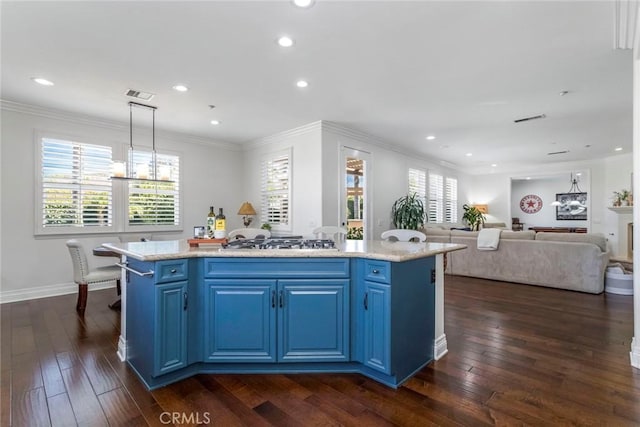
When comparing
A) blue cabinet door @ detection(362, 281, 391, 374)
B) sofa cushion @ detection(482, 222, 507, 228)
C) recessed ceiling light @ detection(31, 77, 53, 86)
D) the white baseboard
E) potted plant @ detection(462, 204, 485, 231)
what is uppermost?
recessed ceiling light @ detection(31, 77, 53, 86)

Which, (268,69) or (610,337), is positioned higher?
(268,69)

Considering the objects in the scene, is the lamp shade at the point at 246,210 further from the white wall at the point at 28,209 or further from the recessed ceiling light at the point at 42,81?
the recessed ceiling light at the point at 42,81

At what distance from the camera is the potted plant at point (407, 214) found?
6.51 metres

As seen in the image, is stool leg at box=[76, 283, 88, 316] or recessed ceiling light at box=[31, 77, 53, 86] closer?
recessed ceiling light at box=[31, 77, 53, 86]

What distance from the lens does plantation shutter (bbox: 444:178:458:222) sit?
28.6 feet

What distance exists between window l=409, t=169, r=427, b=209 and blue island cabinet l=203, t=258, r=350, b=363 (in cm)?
549

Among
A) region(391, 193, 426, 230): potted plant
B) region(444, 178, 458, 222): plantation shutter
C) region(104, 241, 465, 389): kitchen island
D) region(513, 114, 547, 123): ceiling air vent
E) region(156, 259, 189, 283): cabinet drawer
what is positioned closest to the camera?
region(156, 259, 189, 283): cabinet drawer

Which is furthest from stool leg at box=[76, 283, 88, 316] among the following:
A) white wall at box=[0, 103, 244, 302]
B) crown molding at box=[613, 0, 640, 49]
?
crown molding at box=[613, 0, 640, 49]

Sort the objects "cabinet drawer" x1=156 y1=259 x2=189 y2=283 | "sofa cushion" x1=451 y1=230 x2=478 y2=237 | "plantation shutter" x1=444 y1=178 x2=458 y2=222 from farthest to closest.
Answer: "plantation shutter" x1=444 y1=178 x2=458 y2=222
"sofa cushion" x1=451 y1=230 x2=478 y2=237
"cabinet drawer" x1=156 y1=259 x2=189 y2=283

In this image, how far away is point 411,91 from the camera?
3.78 m

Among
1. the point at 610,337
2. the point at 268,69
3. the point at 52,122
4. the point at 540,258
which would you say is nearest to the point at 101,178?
the point at 52,122

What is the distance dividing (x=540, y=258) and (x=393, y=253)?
418 centimetres

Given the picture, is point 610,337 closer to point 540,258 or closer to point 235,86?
point 540,258

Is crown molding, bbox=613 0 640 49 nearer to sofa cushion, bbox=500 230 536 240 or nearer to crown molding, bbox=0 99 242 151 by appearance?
sofa cushion, bbox=500 230 536 240
